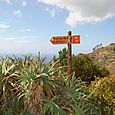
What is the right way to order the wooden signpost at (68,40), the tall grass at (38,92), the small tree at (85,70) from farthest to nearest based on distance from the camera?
the small tree at (85,70) < the wooden signpost at (68,40) < the tall grass at (38,92)

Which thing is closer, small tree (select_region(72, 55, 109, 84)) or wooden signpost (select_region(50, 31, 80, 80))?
wooden signpost (select_region(50, 31, 80, 80))

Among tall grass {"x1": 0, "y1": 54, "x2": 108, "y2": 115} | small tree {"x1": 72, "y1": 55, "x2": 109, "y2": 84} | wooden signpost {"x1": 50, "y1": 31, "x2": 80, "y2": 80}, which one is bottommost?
tall grass {"x1": 0, "y1": 54, "x2": 108, "y2": 115}

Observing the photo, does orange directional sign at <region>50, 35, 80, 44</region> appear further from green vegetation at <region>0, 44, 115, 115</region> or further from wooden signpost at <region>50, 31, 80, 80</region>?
green vegetation at <region>0, 44, 115, 115</region>

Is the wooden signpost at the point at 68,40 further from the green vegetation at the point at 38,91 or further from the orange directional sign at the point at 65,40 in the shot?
the green vegetation at the point at 38,91

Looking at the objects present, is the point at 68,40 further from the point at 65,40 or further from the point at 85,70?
the point at 85,70

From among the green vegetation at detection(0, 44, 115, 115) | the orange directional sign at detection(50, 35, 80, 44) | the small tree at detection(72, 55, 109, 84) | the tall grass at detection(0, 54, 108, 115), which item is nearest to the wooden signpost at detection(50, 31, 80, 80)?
the orange directional sign at detection(50, 35, 80, 44)

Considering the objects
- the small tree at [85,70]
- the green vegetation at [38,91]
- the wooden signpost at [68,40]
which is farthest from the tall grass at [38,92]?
the small tree at [85,70]

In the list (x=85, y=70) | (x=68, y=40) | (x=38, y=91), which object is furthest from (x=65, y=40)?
(x=85, y=70)

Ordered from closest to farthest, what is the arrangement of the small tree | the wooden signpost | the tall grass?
the tall grass < the wooden signpost < the small tree

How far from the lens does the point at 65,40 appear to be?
7.47 meters

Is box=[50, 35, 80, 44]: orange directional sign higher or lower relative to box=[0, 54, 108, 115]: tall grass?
higher

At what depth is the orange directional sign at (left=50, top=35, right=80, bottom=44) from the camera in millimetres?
7410

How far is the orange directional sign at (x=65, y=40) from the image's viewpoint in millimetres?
7410

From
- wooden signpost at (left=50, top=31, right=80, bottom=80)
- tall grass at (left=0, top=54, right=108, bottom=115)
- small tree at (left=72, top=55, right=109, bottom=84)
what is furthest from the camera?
small tree at (left=72, top=55, right=109, bottom=84)
